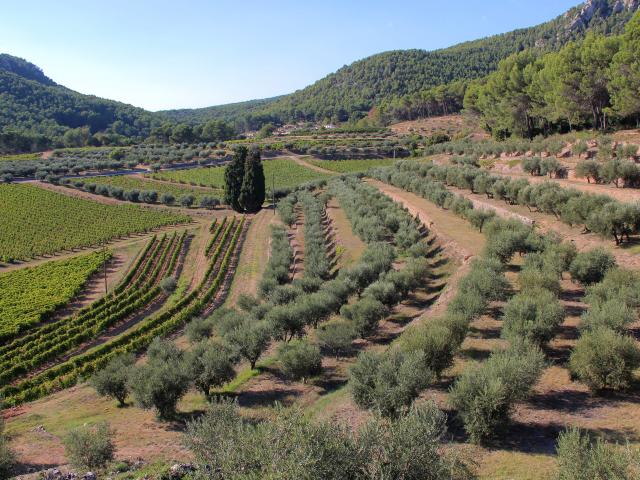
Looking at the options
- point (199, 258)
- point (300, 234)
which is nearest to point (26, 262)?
point (199, 258)

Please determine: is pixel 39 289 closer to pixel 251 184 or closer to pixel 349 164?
pixel 251 184

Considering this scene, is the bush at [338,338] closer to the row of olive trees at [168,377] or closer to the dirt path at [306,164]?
the row of olive trees at [168,377]

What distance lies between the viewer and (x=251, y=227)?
213ft

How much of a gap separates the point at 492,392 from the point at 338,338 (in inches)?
400

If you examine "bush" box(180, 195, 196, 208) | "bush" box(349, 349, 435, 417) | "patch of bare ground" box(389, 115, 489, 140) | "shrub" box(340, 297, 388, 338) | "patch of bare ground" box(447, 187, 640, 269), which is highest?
"patch of bare ground" box(389, 115, 489, 140)

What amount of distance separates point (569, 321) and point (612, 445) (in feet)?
30.5

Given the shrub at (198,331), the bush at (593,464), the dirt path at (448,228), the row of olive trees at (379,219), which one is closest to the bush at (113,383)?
the shrub at (198,331)

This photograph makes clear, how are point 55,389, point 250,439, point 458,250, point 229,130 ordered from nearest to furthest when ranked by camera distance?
point 250,439
point 55,389
point 458,250
point 229,130

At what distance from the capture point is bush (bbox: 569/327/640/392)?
13609mm

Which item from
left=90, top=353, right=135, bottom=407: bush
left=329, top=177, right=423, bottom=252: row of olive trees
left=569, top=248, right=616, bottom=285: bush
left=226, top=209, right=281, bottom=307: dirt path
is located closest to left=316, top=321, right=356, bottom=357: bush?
left=90, top=353, right=135, bottom=407: bush

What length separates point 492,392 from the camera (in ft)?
40.7

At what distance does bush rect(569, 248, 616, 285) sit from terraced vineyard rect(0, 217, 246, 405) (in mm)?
27677

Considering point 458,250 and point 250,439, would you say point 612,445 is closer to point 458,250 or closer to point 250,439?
point 250,439

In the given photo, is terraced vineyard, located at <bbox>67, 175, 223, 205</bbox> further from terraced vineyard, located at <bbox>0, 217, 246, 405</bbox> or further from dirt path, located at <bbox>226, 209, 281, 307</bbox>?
terraced vineyard, located at <bbox>0, 217, 246, 405</bbox>
